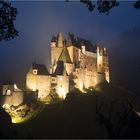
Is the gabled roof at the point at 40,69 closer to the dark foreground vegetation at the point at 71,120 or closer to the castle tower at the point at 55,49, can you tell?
the castle tower at the point at 55,49

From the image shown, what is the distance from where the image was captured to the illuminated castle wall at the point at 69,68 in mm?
67375

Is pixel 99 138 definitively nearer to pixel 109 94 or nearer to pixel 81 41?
pixel 109 94

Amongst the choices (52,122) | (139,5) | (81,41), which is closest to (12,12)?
(139,5)

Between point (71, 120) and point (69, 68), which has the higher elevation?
point (69, 68)

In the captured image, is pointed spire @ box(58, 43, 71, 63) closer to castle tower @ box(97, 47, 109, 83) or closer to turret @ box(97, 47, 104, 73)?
castle tower @ box(97, 47, 109, 83)

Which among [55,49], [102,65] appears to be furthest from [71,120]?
[102,65]

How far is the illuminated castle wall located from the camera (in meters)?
67.4

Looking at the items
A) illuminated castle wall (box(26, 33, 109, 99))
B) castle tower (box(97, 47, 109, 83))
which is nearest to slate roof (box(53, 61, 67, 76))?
illuminated castle wall (box(26, 33, 109, 99))

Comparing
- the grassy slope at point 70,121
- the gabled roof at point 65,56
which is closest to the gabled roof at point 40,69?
the gabled roof at point 65,56

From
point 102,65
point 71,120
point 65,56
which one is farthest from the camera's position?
point 102,65

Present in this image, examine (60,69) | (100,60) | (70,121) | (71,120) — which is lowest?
(70,121)

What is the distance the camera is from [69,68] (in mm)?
74500

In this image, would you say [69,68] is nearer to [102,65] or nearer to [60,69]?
[60,69]

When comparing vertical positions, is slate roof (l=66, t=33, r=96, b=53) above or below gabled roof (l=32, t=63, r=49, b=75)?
above
